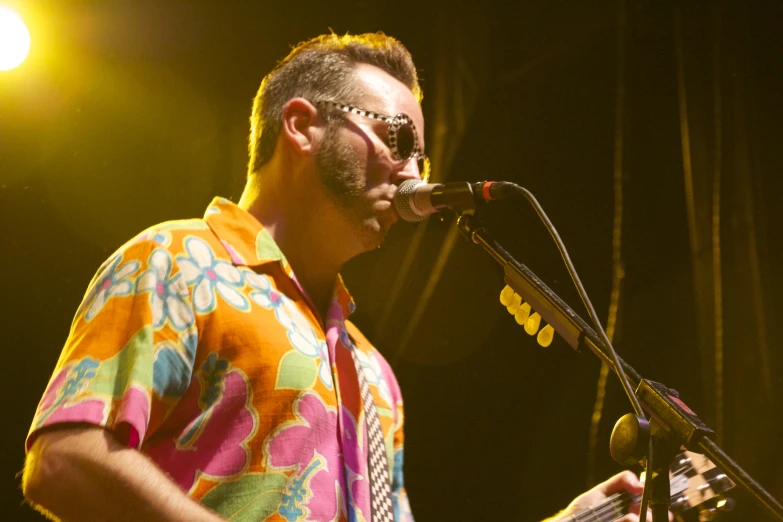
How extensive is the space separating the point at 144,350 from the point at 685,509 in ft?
3.97

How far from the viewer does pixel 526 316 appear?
4.95 ft

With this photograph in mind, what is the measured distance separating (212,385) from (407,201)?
0.71 m

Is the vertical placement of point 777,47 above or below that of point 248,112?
above

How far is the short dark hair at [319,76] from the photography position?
2.24m

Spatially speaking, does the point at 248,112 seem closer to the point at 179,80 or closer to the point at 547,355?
the point at 179,80

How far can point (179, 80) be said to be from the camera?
317 cm

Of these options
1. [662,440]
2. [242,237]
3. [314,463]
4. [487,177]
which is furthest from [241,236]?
[487,177]

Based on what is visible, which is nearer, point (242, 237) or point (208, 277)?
point (208, 277)

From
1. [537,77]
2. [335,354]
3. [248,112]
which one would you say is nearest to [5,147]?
[248,112]

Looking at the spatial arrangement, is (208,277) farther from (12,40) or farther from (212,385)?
(12,40)

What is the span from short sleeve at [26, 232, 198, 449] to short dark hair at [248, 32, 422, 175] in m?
0.78

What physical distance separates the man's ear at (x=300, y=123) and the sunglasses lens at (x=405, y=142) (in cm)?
26

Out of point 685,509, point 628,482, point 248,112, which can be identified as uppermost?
point 248,112

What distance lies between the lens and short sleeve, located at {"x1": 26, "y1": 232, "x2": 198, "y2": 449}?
4.34 feet
